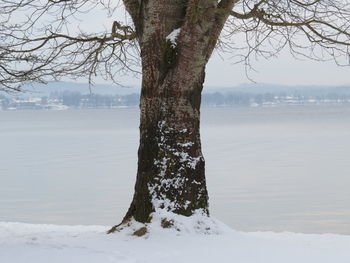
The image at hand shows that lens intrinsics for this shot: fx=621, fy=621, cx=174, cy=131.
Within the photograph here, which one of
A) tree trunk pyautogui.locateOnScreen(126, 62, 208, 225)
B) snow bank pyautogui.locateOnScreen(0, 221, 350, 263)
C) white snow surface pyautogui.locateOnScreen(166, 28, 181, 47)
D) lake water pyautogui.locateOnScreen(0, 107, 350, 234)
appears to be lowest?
lake water pyautogui.locateOnScreen(0, 107, 350, 234)

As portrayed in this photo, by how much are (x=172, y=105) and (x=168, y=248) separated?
6.79 feet

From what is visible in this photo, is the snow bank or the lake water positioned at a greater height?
the snow bank

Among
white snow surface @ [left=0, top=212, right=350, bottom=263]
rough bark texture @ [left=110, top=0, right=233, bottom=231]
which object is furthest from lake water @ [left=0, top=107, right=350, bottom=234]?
rough bark texture @ [left=110, top=0, right=233, bottom=231]

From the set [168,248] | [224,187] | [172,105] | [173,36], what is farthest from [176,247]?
[224,187]

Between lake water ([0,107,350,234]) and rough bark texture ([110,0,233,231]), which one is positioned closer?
rough bark texture ([110,0,233,231])

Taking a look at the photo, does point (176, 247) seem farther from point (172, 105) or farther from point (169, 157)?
point (172, 105)

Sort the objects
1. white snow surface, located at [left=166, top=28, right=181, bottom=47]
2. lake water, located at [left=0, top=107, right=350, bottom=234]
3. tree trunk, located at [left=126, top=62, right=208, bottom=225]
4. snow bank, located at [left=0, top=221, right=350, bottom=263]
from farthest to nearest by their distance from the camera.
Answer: lake water, located at [left=0, top=107, right=350, bottom=234] < white snow surface, located at [left=166, top=28, right=181, bottom=47] < tree trunk, located at [left=126, top=62, right=208, bottom=225] < snow bank, located at [left=0, top=221, right=350, bottom=263]

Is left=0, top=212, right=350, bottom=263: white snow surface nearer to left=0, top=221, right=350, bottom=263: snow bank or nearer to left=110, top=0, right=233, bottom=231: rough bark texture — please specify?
left=0, top=221, right=350, bottom=263: snow bank

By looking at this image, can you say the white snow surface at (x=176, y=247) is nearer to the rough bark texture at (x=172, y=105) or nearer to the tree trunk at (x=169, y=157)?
the tree trunk at (x=169, y=157)

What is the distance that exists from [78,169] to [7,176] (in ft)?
13.4

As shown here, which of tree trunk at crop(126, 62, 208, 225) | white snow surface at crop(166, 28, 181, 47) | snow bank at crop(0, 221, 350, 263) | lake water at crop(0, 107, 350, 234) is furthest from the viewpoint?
lake water at crop(0, 107, 350, 234)

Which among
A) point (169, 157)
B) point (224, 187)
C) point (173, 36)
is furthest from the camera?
point (224, 187)

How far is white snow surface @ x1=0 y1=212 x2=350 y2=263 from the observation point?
22.9ft

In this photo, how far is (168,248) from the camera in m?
7.47
